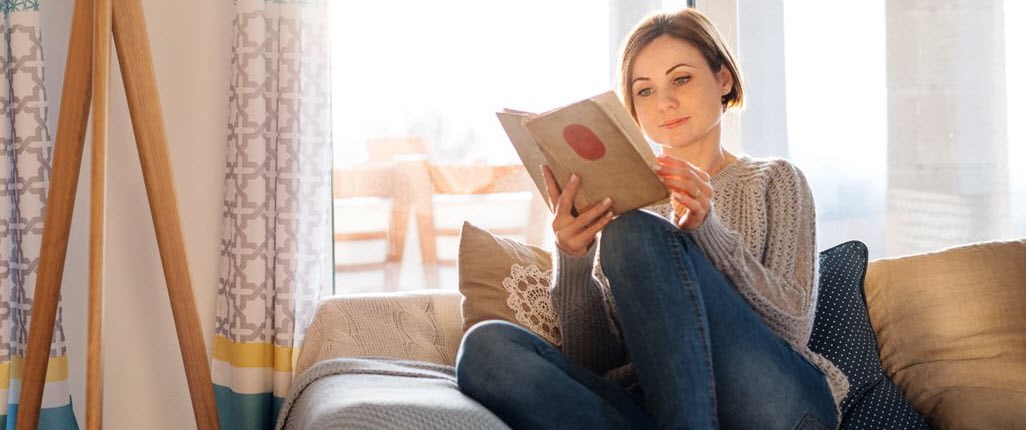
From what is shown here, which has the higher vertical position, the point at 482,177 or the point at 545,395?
the point at 482,177

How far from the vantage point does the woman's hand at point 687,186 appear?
1.53 meters

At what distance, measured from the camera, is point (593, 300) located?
5.89ft

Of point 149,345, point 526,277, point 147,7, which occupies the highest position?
point 147,7

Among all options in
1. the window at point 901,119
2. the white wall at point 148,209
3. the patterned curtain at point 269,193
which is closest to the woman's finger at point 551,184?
the patterned curtain at point 269,193

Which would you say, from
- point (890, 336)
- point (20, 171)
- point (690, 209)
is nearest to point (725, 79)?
point (690, 209)

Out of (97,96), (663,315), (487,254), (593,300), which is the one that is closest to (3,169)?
(97,96)

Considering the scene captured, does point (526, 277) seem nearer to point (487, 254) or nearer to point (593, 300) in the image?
point (487, 254)

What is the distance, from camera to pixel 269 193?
7.51 ft

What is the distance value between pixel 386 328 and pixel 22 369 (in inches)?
30.9

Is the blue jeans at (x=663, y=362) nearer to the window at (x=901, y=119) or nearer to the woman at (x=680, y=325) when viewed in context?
the woman at (x=680, y=325)

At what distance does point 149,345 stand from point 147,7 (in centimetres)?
78

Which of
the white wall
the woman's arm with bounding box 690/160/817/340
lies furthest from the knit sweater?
the white wall

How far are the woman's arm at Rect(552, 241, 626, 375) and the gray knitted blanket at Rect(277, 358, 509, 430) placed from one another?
8.9 inches

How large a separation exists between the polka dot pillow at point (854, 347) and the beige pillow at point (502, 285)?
1.78 ft
